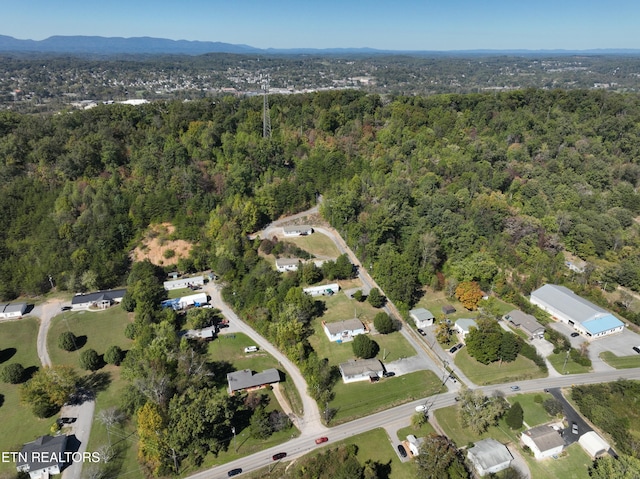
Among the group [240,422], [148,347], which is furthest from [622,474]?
[148,347]

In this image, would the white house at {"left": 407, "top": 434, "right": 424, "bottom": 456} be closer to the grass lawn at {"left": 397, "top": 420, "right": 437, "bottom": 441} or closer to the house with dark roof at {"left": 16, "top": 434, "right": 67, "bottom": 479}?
the grass lawn at {"left": 397, "top": 420, "right": 437, "bottom": 441}

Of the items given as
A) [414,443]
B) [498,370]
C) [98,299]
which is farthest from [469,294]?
[98,299]

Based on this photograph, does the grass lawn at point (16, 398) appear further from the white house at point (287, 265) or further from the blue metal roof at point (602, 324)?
the blue metal roof at point (602, 324)

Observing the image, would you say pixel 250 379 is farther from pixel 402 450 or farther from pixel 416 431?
pixel 416 431

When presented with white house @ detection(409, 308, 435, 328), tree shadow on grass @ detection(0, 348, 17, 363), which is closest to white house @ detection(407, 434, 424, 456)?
white house @ detection(409, 308, 435, 328)

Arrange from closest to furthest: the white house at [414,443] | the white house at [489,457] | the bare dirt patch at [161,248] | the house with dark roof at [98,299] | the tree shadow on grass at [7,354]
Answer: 1. the white house at [489,457]
2. the white house at [414,443]
3. the tree shadow on grass at [7,354]
4. the house with dark roof at [98,299]
5. the bare dirt patch at [161,248]

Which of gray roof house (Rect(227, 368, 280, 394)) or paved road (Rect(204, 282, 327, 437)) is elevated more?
gray roof house (Rect(227, 368, 280, 394))

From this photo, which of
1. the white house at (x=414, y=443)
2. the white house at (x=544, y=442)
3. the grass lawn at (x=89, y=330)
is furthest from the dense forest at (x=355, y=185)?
the white house at (x=544, y=442)
